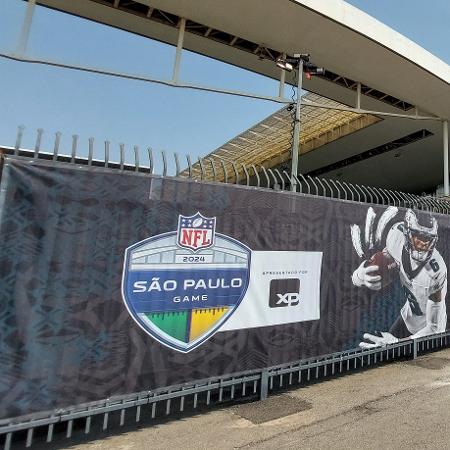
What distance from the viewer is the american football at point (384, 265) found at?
18.3ft

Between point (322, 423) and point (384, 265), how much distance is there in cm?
286

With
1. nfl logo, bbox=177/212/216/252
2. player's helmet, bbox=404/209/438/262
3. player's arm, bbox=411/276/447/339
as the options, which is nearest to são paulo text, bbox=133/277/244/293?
nfl logo, bbox=177/212/216/252

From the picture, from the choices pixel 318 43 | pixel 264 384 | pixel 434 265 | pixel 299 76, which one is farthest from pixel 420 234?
pixel 318 43

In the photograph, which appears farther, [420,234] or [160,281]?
[420,234]

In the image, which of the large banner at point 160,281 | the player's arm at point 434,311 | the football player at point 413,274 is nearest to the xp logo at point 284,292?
the large banner at point 160,281

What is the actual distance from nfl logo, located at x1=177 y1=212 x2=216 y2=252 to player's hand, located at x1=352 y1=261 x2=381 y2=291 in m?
2.55

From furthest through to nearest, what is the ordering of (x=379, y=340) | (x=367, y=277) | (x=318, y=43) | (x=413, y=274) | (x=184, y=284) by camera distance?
1. (x=318, y=43)
2. (x=413, y=274)
3. (x=379, y=340)
4. (x=367, y=277)
5. (x=184, y=284)

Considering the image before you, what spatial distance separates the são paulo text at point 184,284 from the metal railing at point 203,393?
0.99 meters

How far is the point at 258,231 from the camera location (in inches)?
169

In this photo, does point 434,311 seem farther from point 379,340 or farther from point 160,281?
point 160,281

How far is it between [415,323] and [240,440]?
4180 mm

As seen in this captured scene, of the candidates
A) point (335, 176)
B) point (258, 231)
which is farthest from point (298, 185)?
point (335, 176)

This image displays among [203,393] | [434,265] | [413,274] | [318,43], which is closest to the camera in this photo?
[203,393]

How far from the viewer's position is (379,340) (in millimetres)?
5547
